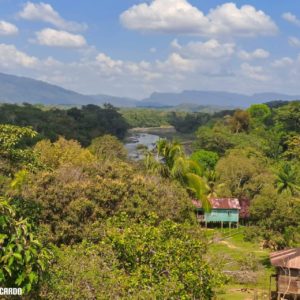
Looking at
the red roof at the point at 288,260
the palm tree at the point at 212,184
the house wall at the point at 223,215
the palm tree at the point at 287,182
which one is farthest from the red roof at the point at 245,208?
the red roof at the point at 288,260

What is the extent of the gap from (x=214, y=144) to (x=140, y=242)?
1991 inches

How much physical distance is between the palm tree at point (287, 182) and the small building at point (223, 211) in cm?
390

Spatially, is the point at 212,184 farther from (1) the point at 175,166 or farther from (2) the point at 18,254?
(2) the point at 18,254

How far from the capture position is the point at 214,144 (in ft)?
201

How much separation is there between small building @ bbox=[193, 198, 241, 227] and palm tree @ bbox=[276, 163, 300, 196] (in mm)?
3904

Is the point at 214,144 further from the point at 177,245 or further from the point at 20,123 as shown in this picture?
the point at 177,245

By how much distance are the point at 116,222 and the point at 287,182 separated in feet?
80.3

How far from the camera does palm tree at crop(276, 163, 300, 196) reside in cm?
3653

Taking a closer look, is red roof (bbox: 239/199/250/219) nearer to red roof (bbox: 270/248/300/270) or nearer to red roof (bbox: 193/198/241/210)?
red roof (bbox: 193/198/241/210)

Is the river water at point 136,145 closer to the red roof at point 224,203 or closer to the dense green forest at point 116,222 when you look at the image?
the red roof at point 224,203

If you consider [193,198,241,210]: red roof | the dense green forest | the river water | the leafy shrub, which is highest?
the leafy shrub

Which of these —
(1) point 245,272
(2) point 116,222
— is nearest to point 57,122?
(1) point 245,272

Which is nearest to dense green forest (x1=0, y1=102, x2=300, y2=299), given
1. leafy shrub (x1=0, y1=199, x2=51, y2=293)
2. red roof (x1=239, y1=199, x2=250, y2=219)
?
leafy shrub (x1=0, y1=199, x2=51, y2=293)

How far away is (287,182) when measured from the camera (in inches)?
1443
